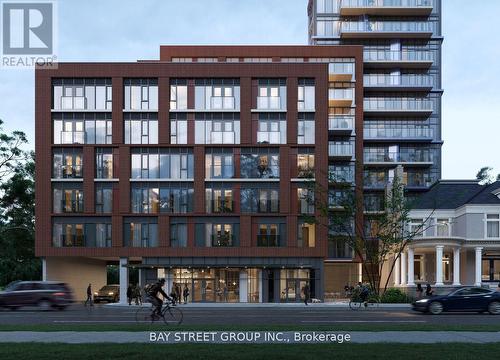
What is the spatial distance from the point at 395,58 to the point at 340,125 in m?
11.8

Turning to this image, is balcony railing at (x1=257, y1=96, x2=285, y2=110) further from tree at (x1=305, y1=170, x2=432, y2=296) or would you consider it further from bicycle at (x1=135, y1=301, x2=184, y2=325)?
bicycle at (x1=135, y1=301, x2=184, y2=325)

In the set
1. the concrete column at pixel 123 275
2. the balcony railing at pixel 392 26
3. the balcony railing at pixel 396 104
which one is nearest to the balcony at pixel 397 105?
the balcony railing at pixel 396 104

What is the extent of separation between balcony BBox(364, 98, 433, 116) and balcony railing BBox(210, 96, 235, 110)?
19.5m

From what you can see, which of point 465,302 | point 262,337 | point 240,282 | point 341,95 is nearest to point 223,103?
point 240,282

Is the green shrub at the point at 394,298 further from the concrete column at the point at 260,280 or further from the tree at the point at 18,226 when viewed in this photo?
the tree at the point at 18,226

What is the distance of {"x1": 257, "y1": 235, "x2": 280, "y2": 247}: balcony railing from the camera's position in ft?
179

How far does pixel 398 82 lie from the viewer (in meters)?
70.2

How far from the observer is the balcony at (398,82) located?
6969 cm

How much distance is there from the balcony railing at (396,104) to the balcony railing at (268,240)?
21.9 m

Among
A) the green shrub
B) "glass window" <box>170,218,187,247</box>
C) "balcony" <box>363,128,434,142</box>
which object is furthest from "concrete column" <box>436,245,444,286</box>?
"glass window" <box>170,218,187,247</box>

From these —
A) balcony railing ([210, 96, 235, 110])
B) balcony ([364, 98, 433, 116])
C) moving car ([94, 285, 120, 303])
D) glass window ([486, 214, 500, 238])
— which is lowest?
moving car ([94, 285, 120, 303])

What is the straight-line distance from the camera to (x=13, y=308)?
3525cm
